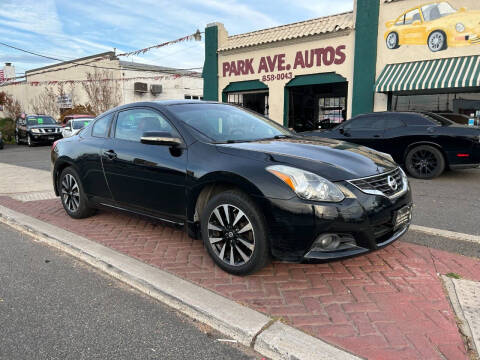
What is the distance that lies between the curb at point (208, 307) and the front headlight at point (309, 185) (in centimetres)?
94

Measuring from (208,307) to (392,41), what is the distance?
43.5 feet

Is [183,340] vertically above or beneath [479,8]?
beneath

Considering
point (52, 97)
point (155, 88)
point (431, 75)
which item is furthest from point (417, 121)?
point (52, 97)

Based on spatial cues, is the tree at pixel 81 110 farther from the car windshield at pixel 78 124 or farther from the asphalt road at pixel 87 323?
the asphalt road at pixel 87 323

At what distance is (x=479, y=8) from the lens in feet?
38.3

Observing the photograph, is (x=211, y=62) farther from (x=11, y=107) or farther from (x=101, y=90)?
(x=11, y=107)

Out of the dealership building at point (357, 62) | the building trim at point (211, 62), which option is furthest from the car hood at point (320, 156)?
the building trim at point (211, 62)

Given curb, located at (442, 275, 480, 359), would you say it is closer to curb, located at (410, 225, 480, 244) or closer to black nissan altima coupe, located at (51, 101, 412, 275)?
black nissan altima coupe, located at (51, 101, 412, 275)

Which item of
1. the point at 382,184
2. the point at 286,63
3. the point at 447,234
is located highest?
the point at 286,63

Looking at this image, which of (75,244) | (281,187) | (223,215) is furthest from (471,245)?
(75,244)

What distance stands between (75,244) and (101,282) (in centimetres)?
99

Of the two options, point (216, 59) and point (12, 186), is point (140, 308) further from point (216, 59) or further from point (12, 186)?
point (216, 59)

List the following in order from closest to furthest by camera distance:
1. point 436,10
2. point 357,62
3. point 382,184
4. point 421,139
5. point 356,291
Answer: point 356,291, point 382,184, point 421,139, point 436,10, point 357,62

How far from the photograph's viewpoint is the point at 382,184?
10.3 ft
